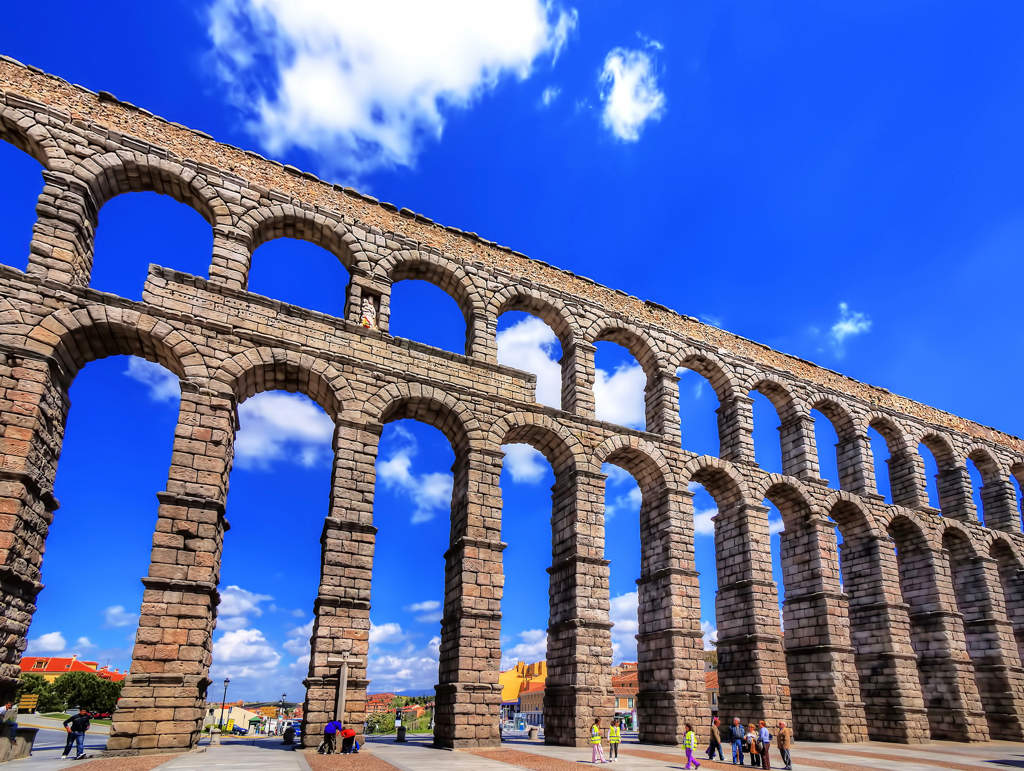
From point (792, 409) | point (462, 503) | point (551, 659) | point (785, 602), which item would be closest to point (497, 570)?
point (462, 503)

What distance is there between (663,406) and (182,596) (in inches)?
608

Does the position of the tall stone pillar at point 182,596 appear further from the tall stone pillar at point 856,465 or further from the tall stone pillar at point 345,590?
the tall stone pillar at point 856,465

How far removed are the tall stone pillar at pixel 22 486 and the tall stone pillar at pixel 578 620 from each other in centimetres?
1211

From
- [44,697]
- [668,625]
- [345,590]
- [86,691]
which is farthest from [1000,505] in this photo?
[44,697]

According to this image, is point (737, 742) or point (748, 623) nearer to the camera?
point (737, 742)

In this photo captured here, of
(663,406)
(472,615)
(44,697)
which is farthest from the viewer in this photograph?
(44,697)

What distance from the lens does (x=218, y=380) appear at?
1606 cm

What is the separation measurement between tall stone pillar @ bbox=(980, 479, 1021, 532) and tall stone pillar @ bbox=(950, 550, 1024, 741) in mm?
3851

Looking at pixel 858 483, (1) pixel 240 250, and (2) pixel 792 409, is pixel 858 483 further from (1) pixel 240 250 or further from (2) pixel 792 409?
(1) pixel 240 250

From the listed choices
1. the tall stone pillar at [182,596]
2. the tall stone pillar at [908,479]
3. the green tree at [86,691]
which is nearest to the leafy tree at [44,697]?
the green tree at [86,691]

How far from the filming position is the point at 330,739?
14.1 m

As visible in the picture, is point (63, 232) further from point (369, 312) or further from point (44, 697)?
point (44, 697)

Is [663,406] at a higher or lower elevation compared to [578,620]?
higher

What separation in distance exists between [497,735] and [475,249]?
1397cm
